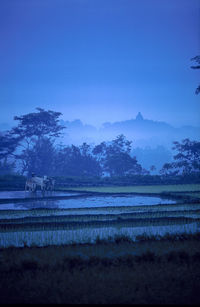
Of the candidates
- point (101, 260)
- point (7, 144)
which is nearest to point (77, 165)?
point (7, 144)

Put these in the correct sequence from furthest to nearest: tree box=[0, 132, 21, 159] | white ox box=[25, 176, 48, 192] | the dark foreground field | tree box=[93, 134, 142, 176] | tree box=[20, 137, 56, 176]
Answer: tree box=[93, 134, 142, 176] → tree box=[20, 137, 56, 176] → tree box=[0, 132, 21, 159] → white ox box=[25, 176, 48, 192] → the dark foreground field

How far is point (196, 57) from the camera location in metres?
19.7

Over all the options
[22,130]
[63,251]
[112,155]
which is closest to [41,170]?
[22,130]

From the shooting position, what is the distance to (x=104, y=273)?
4.14m

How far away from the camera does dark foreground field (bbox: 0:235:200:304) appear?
346 centimetres

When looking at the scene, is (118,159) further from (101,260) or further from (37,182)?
(101,260)

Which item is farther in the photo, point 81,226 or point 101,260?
point 81,226

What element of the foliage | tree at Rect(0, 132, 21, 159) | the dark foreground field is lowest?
the dark foreground field

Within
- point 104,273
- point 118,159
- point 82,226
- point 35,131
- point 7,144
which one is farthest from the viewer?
point 35,131

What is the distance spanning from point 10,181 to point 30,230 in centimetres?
1366

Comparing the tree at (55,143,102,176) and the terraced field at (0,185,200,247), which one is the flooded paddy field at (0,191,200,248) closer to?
the terraced field at (0,185,200,247)

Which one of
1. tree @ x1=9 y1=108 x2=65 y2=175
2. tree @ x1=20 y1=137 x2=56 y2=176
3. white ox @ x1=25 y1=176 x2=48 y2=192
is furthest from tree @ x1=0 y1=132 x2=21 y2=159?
white ox @ x1=25 y1=176 x2=48 y2=192

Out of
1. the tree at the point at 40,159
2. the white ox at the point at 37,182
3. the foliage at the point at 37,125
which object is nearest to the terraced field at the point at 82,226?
the white ox at the point at 37,182

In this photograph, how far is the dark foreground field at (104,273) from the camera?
3461mm
